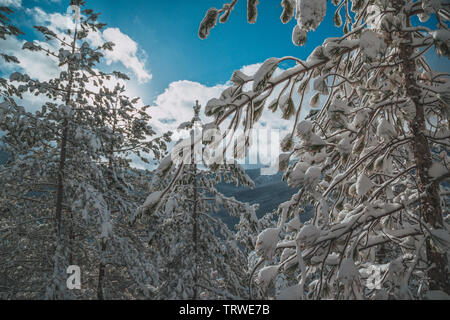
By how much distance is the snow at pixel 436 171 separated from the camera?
1.83 m

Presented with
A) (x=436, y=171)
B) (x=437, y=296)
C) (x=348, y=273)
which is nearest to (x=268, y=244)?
(x=348, y=273)

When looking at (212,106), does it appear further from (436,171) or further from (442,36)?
(436,171)

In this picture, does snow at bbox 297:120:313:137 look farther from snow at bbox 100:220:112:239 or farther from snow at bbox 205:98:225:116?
snow at bbox 100:220:112:239

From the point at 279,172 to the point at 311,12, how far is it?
1.13m

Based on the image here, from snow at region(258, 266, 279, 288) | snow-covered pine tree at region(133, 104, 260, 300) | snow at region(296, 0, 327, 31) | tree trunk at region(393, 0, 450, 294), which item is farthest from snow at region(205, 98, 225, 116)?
snow-covered pine tree at region(133, 104, 260, 300)

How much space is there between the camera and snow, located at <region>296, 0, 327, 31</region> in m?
1.34

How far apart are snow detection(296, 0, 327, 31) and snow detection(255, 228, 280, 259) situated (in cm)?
132

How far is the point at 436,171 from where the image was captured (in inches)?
73.2

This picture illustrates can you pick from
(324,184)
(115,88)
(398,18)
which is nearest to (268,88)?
(398,18)

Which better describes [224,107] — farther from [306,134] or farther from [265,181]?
[265,181]

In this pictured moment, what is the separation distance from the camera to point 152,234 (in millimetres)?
7117

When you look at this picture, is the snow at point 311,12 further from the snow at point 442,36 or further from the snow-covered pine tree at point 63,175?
the snow-covered pine tree at point 63,175

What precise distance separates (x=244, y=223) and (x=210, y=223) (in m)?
1.48
